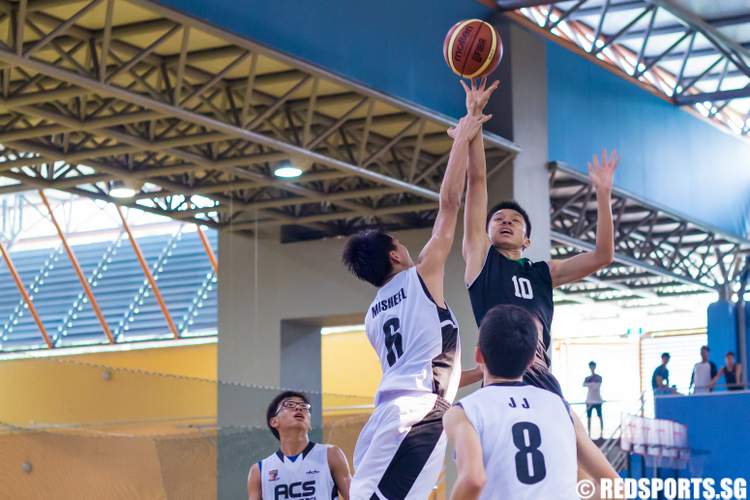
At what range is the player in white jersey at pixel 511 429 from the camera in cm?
444

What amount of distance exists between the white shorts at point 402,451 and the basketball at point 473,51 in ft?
10.7

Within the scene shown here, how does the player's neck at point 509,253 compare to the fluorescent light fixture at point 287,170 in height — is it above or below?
below

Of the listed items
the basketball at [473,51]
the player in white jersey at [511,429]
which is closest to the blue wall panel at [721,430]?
the basketball at [473,51]

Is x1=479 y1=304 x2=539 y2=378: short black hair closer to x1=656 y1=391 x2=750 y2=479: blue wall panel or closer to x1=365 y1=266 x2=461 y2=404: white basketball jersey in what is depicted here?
x1=365 y1=266 x2=461 y2=404: white basketball jersey

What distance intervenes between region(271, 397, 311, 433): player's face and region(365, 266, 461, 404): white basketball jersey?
2.69m

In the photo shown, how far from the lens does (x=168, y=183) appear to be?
2194 centimetres

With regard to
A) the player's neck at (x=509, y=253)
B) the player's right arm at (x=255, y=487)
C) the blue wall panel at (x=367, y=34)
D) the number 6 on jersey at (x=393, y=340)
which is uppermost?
the blue wall panel at (x=367, y=34)

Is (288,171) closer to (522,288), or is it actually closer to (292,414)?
(292,414)

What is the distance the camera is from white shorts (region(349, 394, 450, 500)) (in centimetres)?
605

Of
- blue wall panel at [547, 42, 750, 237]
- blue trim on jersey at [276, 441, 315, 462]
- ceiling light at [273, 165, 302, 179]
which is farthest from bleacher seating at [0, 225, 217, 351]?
blue trim on jersey at [276, 441, 315, 462]

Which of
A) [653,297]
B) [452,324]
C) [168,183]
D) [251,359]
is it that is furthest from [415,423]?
[653,297]

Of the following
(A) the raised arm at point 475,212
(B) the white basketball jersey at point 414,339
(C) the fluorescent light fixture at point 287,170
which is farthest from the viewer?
(C) the fluorescent light fixture at point 287,170

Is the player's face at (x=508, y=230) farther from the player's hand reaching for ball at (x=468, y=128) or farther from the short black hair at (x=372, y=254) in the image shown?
the short black hair at (x=372, y=254)

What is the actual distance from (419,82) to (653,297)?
20654mm
